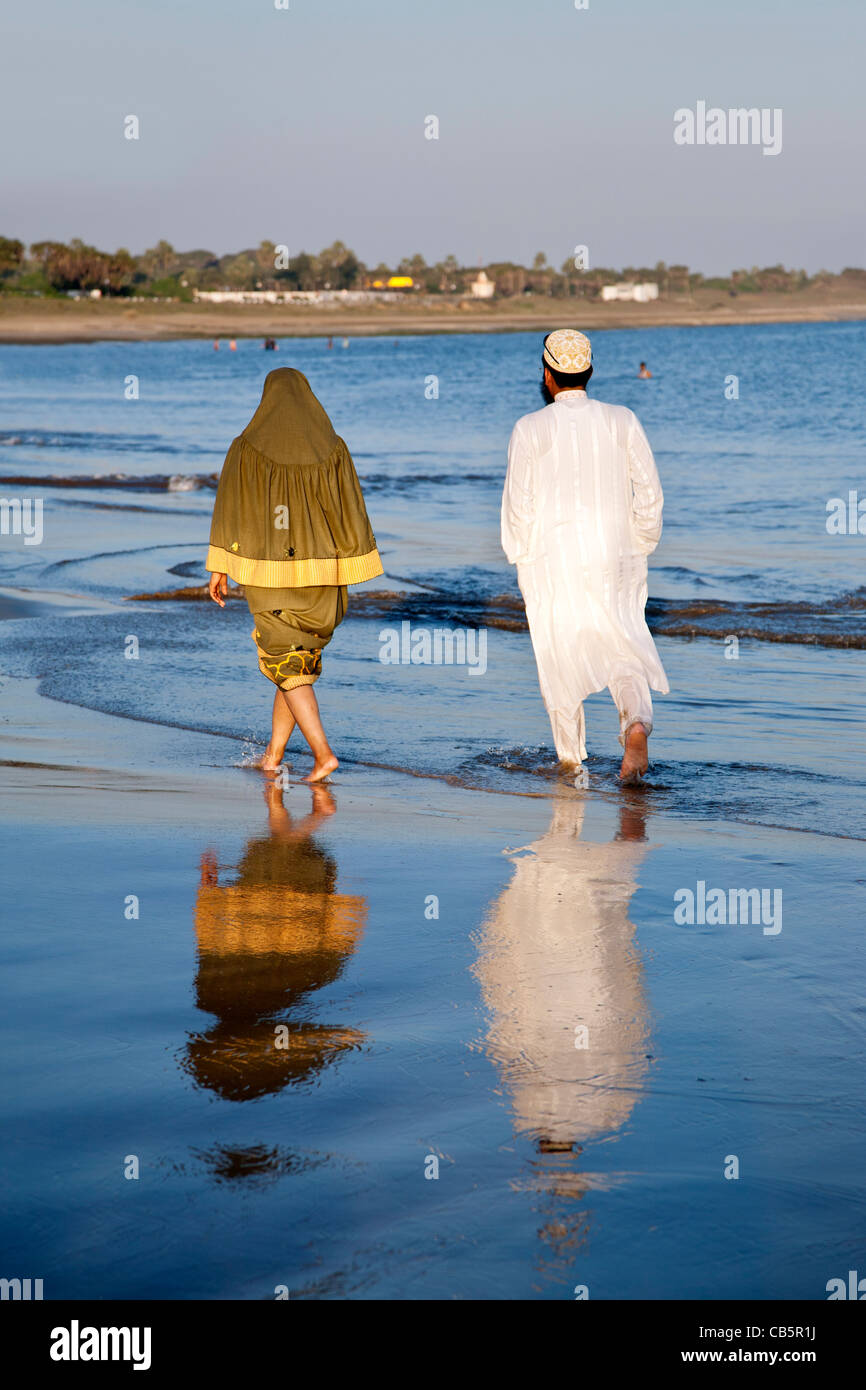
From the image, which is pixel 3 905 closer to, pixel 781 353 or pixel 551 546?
pixel 551 546

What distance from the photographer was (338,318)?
140m

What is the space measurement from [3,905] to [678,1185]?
2.36 metres

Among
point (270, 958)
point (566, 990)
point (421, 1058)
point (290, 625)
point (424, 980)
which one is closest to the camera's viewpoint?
point (421, 1058)

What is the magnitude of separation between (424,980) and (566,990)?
371 mm

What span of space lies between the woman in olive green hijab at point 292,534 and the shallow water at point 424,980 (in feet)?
1.77

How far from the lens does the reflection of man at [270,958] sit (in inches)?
131

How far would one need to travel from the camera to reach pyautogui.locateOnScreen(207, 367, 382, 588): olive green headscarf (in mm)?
5852

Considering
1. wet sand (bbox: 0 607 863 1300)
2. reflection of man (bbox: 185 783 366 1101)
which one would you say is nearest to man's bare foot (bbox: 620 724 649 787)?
wet sand (bbox: 0 607 863 1300)

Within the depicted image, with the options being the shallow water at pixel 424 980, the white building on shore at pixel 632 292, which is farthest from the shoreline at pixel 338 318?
the shallow water at pixel 424 980

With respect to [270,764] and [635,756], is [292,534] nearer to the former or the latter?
[270,764]

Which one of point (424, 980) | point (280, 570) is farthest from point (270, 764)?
point (424, 980)

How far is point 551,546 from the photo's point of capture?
20.5 feet

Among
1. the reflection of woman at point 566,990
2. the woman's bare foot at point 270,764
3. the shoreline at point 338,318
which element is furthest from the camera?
the shoreline at point 338,318

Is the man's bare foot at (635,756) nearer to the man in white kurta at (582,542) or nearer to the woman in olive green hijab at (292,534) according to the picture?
the man in white kurta at (582,542)
